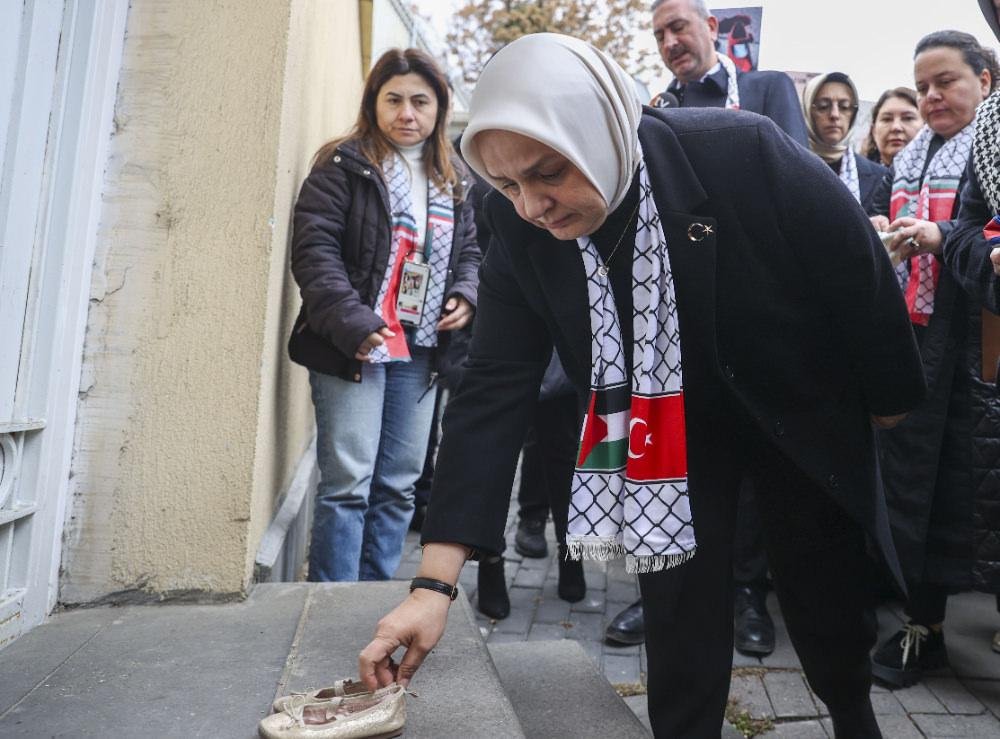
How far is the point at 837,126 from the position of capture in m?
4.36

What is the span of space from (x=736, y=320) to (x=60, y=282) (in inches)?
69.1

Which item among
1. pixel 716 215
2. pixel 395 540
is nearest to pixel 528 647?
pixel 395 540

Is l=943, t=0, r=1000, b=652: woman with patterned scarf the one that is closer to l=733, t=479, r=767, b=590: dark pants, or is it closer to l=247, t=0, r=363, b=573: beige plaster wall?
l=733, t=479, r=767, b=590: dark pants

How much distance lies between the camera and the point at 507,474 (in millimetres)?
1909

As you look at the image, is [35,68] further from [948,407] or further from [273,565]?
[948,407]

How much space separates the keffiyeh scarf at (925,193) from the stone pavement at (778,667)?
4.36ft

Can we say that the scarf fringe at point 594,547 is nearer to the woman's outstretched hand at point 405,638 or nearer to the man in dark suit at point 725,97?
the woman's outstretched hand at point 405,638

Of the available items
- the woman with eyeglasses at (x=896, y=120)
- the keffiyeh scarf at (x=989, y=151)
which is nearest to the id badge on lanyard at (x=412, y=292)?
the keffiyeh scarf at (x=989, y=151)

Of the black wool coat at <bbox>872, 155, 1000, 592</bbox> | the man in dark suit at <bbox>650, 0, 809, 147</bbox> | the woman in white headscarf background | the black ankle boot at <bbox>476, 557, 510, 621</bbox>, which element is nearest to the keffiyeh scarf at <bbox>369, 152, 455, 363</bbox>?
the black ankle boot at <bbox>476, 557, 510, 621</bbox>

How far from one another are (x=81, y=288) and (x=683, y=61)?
2.68 metres

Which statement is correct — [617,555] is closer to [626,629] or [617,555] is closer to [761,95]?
[626,629]

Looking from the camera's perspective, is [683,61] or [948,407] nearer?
[948,407]

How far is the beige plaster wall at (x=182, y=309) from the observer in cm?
256

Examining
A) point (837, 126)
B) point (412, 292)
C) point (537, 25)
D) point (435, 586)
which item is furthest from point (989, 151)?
point (537, 25)
